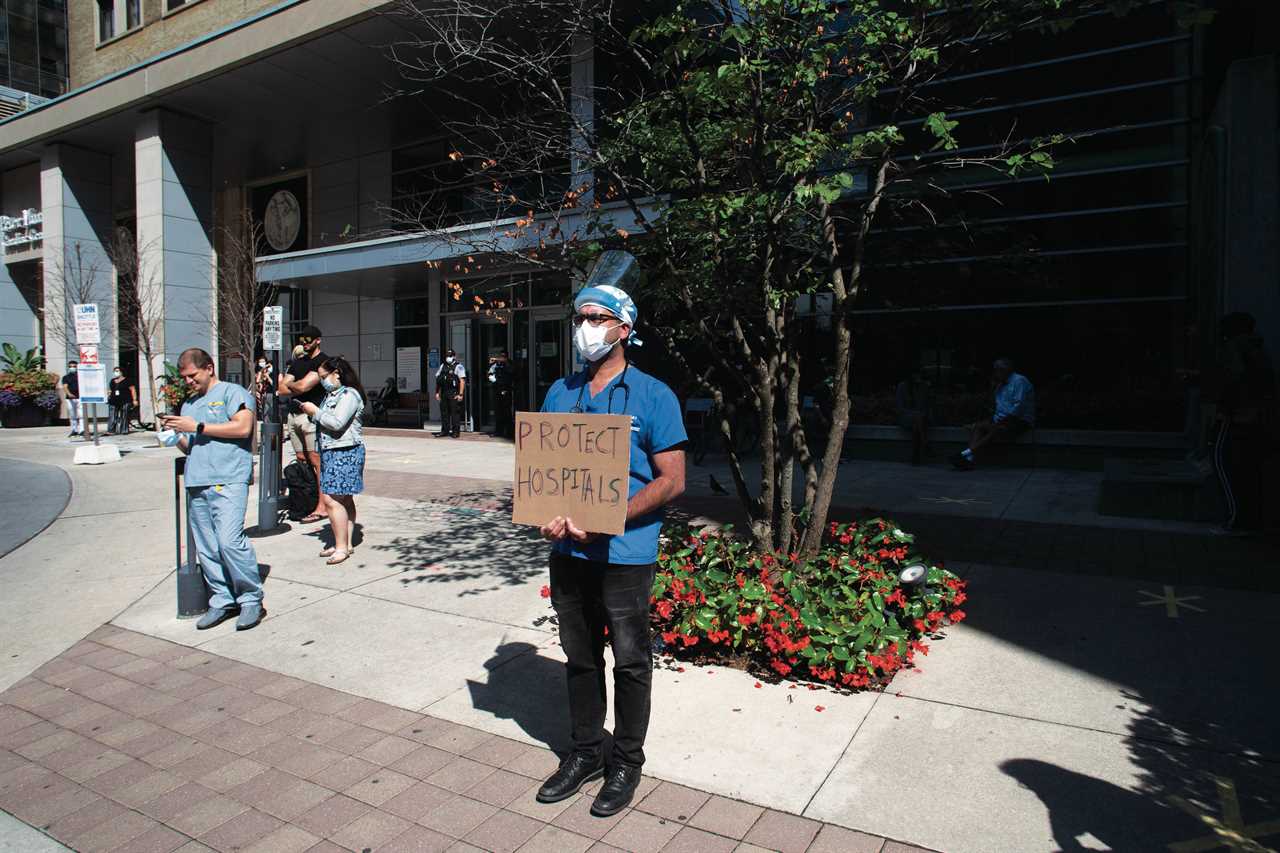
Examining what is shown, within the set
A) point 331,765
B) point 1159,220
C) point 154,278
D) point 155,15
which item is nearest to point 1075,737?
point 331,765

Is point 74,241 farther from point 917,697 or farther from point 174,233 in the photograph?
point 917,697

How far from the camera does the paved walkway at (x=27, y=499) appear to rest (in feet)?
27.3

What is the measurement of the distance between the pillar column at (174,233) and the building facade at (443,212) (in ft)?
0.22

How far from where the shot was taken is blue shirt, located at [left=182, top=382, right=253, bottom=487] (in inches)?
205

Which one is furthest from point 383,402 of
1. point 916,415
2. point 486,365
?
point 916,415

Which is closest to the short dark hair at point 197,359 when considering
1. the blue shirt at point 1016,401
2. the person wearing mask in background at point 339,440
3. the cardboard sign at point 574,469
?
the person wearing mask in background at point 339,440

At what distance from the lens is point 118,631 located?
17.8ft

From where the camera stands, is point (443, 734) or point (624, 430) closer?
point (624, 430)

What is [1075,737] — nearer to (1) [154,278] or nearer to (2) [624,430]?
(2) [624,430]

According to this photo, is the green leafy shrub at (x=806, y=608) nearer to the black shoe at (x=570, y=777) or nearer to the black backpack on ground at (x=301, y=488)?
the black shoe at (x=570, y=777)

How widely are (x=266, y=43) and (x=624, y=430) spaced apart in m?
19.1

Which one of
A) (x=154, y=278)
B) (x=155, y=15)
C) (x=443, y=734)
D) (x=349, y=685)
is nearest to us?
(x=443, y=734)

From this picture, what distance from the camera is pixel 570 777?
316cm

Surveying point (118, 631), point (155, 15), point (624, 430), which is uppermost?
point (155, 15)
